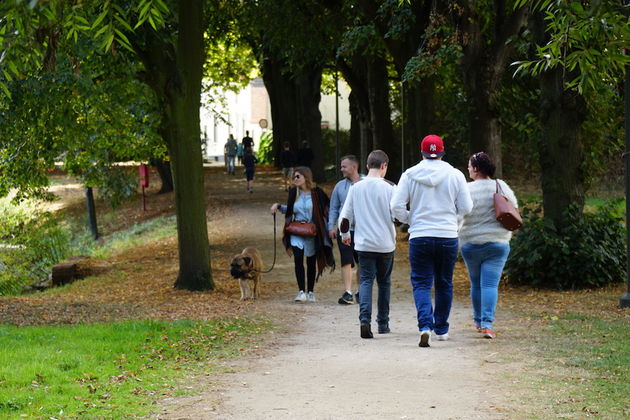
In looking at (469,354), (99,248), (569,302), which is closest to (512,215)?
(469,354)

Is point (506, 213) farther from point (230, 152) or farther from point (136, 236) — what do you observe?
point (230, 152)

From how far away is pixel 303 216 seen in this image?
1302cm

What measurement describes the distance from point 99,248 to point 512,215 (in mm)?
20293

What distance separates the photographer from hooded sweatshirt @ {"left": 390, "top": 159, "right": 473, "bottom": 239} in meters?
9.20

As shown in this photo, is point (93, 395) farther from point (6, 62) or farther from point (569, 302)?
point (569, 302)

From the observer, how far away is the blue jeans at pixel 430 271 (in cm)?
923

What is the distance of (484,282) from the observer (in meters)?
9.73

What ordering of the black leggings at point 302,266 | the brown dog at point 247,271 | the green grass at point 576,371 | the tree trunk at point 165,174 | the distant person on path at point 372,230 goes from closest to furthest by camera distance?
the green grass at point 576,371
the distant person on path at point 372,230
the black leggings at point 302,266
the brown dog at point 247,271
the tree trunk at point 165,174

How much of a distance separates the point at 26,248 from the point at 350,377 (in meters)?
17.2

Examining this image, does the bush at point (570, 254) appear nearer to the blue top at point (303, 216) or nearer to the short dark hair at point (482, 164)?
the blue top at point (303, 216)

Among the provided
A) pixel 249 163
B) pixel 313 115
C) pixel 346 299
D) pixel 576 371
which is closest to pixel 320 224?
pixel 346 299

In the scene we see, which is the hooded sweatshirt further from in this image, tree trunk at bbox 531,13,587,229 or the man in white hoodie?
tree trunk at bbox 531,13,587,229

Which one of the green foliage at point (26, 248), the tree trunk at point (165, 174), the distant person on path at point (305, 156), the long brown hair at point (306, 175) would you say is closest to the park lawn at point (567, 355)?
the long brown hair at point (306, 175)

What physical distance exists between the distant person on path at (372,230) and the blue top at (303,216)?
119 inches
